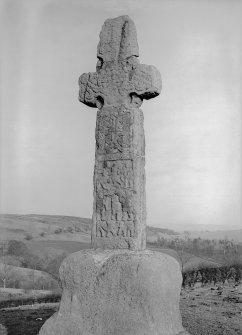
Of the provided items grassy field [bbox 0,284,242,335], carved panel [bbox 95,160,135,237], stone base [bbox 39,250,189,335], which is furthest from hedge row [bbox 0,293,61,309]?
carved panel [bbox 95,160,135,237]

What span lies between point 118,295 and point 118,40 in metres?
3.08

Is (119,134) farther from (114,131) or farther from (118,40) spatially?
(118,40)

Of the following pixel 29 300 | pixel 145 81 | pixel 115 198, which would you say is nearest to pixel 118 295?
pixel 115 198

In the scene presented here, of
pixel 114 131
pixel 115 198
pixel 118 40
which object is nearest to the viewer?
pixel 115 198

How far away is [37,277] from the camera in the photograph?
50.9ft

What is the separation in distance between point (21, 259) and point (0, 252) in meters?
0.83

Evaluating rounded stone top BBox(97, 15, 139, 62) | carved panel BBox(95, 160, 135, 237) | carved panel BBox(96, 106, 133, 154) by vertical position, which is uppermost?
rounded stone top BBox(97, 15, 139, 62)

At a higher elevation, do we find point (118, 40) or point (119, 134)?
point (118, 40)

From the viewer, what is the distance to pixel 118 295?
481cm

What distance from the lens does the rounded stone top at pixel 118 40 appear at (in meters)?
5.57

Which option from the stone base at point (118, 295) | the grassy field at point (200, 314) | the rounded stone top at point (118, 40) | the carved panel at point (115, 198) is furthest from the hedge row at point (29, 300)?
the rounded stone top at point (118, 40)

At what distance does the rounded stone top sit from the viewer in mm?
5570

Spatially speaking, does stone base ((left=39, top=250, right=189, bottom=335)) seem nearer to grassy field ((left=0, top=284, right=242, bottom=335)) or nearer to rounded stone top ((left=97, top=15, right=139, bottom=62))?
rounded stone top ((left=97, top=15, right=139, bottom=62))

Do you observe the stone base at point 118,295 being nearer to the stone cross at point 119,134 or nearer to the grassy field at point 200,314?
the stone cross at point 119,134
